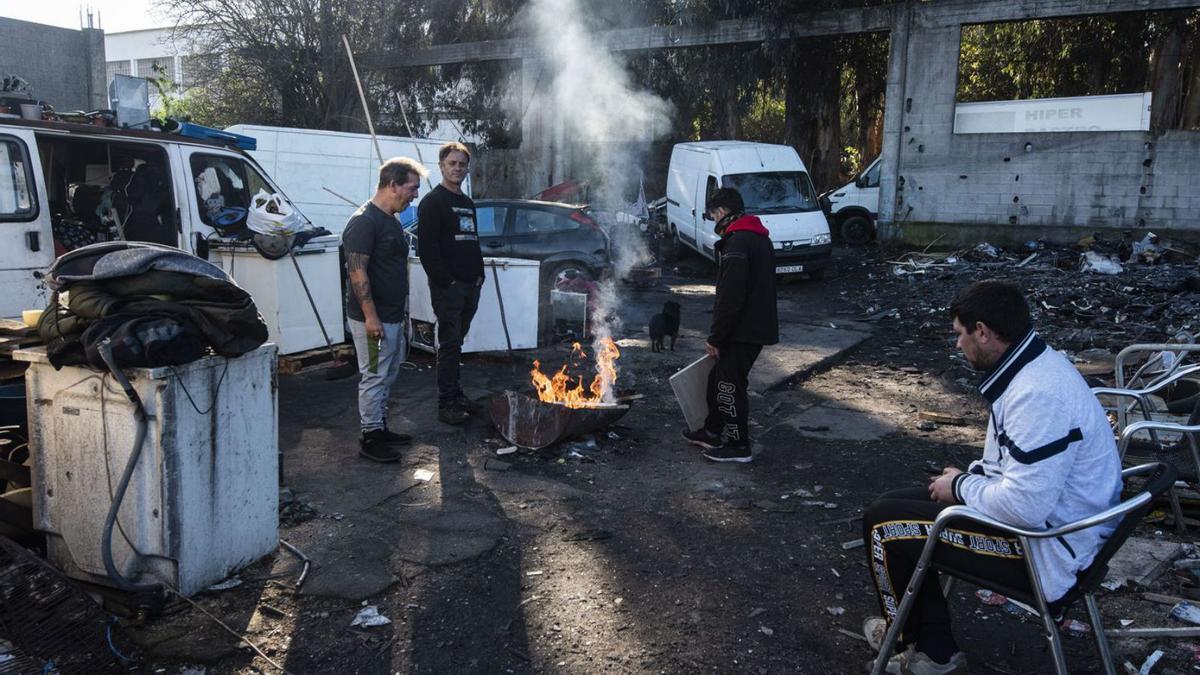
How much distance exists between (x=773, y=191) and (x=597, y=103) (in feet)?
24.7

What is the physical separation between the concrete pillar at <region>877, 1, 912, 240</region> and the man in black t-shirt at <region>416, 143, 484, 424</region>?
1283 cm

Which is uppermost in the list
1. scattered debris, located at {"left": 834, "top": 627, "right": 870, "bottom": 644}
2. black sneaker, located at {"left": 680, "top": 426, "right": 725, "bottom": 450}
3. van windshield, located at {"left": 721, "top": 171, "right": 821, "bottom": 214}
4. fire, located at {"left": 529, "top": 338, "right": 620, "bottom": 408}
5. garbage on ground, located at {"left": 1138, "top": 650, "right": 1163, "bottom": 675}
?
van windshield, located at {"left": 721, "top": 171, "right": 821, "bottom": 214}

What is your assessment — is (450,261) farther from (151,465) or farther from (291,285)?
(151,465)

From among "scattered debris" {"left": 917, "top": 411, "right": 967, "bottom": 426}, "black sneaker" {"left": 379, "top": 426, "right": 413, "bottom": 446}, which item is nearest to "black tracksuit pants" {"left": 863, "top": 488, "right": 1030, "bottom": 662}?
"black sneaker" {"left": 379, "top": 426, "right": 413, "bottom": 446}

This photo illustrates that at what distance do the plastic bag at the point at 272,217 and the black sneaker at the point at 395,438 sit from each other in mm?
2470

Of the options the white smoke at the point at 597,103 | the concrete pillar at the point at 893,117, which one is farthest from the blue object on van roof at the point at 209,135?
the concrete pillar at the point at 893,117

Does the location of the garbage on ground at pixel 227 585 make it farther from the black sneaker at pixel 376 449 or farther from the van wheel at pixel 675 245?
the van wheel at pixel 675 245

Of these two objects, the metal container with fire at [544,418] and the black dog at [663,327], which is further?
the black dog at [663,327]

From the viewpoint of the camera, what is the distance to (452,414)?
610cm

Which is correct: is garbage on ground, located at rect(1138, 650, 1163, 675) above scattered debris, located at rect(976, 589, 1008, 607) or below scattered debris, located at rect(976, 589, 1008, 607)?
above

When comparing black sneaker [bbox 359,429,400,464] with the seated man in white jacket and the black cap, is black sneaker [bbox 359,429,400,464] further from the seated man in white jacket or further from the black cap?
the seated man in white jacket

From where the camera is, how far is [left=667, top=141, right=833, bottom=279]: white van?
14234 mm

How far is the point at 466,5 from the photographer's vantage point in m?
21.2

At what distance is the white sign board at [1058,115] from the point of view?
14.7 metres
